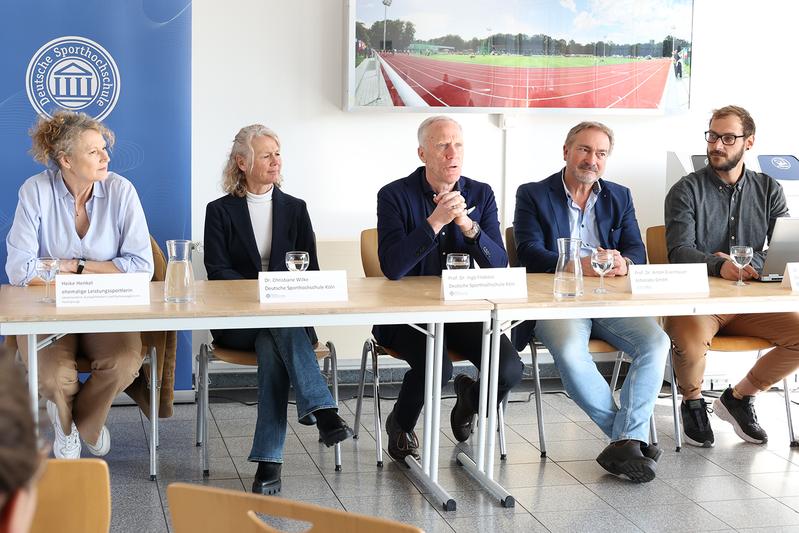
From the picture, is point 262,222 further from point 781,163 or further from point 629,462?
point 781,163

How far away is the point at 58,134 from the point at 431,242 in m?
1.40

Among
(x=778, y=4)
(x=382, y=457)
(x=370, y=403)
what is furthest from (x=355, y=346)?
(x=778, y=4)

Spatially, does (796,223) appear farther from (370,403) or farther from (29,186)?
Answer: (29,186)

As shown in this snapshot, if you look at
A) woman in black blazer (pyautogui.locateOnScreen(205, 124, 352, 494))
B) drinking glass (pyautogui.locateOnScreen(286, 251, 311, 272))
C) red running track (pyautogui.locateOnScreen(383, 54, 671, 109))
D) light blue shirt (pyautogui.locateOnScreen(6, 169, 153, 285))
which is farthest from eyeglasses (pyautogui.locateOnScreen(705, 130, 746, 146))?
light blue shirt (pyautogui.locateOnScreen(6, 169, 153, 285))

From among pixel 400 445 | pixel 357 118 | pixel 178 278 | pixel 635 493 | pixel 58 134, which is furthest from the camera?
pixel 357 118

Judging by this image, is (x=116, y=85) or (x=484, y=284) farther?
(x=116, y=85)

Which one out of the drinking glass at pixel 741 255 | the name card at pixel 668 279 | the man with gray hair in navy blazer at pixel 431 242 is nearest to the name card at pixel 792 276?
the drinking glass at pixel 741 255

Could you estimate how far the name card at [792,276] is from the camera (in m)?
3.40

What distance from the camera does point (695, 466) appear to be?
12.2 ft

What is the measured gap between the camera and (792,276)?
3408 mm

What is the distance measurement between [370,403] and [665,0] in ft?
8.75

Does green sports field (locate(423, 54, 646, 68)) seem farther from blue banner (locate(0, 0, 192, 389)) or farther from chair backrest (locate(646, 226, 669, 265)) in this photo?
blue banner (locate(0, 0, 192, 389))

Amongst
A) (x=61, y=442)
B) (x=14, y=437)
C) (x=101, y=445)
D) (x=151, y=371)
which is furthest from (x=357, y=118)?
(x=14, y=437)

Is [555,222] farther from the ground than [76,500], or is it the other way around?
[555,222]
